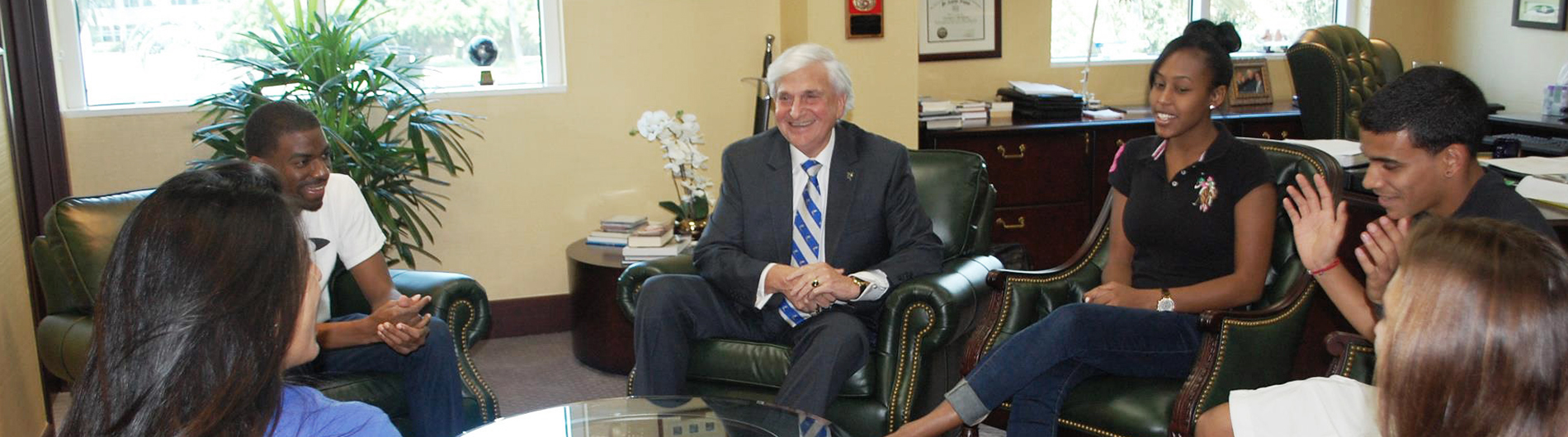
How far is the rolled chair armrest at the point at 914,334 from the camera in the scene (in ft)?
9.39

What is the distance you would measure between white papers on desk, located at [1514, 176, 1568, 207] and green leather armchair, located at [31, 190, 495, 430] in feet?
8.08

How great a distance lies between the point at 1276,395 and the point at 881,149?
4.10 feet

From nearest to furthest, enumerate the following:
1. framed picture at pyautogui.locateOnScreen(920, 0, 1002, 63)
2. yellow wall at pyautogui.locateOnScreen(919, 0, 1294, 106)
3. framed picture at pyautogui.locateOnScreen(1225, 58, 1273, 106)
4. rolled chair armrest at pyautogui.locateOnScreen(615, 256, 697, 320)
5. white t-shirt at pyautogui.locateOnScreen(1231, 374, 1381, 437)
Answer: white t-shirt at pyautogui.locateOnScreen(1231, 374, 1381, 437) < rolled chair armrest at pyautogui.locateOnScreen(615, 256, 697, 320) < framed picture at pyautogui.locateOnScreen(920, 0, 1002, 63) < yellow wall at pyautogui.locateOnScreen(919, 0, 1294, 106) < framed picture at pyautogui.locateOnScreen(1225, 58, 1273, 106)

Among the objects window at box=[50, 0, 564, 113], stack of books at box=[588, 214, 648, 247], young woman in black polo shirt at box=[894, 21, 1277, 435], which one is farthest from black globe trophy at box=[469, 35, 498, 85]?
young woman in black polo shirt at box=[894, 21, 1277, 435]

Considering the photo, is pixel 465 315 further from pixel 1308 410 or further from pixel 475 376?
pixel 1308 410

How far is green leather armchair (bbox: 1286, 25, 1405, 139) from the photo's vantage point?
4.55 metres

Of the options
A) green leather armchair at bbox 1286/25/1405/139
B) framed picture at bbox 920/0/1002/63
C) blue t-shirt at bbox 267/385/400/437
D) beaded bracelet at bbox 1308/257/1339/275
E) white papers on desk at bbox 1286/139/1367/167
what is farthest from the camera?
framed picture at bbox 920/0/1002/63

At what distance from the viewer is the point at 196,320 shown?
1.33 metres

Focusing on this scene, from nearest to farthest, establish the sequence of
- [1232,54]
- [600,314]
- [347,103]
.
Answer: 1. [347,103]
2. [600,314]
3. [1232,54]

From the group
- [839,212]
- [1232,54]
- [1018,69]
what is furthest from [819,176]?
[1232,54]

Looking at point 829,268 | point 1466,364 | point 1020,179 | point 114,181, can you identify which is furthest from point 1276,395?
point 114,181

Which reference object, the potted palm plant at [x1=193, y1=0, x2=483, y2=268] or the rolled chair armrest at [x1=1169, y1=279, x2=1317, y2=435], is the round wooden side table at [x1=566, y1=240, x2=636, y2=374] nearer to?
the potted palm plant at [x1=193, y1=0, x2=483, y2=268]

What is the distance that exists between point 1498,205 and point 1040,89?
2.86 meters

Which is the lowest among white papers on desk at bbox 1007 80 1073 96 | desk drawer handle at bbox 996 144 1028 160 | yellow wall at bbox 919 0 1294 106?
desk drawer handle at bbox 996 144 1028 160
